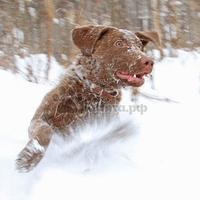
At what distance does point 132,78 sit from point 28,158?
0.98 m

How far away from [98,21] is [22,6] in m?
1.11

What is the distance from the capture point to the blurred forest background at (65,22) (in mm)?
7992

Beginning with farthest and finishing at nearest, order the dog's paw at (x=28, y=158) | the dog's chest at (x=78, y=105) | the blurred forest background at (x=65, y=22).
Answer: the blurred forest background at (x=65, y=22)
the dog's chest at (x=78, y=105)
the dog's paw at (x=28, y=158)

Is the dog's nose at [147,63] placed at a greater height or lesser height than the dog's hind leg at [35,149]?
greater

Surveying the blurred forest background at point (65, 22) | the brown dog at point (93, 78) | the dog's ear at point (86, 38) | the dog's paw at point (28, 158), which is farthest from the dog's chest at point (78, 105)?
the blurred forest background at point (65, 22)

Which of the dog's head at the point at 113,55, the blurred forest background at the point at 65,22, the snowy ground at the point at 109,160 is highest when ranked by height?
the dog's head at the point at 113,55

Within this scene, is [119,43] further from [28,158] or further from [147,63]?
[28,158]

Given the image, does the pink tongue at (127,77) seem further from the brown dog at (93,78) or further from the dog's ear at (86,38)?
the dog's ear at (86,38)

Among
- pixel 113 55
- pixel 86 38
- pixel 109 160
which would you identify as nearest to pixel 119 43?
pixel 113 55

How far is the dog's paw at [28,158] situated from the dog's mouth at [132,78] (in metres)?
0.88

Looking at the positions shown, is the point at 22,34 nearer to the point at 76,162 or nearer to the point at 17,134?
the point at 17,134

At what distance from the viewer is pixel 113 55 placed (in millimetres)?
4258

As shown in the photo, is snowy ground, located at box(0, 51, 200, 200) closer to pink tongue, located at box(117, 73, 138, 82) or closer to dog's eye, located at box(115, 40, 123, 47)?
pink tongue, located at box(117, 73, 138, 82)

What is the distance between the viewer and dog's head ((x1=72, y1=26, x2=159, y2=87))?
4.11 metres
